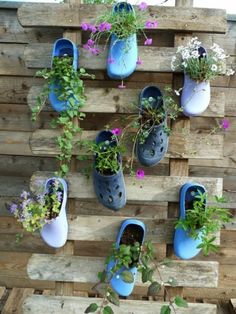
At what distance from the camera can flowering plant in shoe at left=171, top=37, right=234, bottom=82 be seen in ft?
5.41

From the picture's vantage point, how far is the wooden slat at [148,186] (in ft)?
6.02

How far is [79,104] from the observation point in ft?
5.74

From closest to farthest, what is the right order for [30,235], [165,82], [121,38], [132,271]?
[121,38]
[132,271]
[165,82]
[30,235]

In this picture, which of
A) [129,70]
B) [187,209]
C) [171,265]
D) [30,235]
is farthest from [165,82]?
[30,235]

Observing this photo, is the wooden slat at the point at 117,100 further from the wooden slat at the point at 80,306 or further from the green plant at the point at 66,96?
the wooden slat at the point at 80,306

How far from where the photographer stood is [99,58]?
5.82 ft

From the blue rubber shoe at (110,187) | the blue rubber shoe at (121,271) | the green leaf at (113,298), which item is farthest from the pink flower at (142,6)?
the green leaf at (113,298)

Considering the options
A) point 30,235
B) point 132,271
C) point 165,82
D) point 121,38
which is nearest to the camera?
point 121,38

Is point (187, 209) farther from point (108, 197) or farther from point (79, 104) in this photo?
point (79, 104)

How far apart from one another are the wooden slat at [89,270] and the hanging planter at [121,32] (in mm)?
851

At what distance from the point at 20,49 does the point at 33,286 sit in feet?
4.57

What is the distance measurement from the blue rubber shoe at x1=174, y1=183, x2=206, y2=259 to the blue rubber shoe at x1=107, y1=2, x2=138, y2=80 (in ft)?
1.83

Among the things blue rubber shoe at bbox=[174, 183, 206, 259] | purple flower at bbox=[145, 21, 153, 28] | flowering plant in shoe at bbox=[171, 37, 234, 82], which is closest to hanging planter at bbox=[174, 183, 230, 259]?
blue rubber shoe at bbox=[174, 183, 206, 259]

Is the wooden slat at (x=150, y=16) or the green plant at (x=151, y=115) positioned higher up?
the wooden slat at (x=150, y=16)
